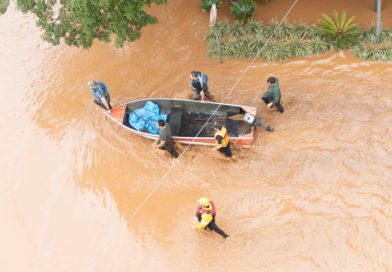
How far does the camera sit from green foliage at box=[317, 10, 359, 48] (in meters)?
11.9

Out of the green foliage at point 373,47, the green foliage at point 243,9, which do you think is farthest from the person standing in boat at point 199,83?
the green foliage at point 373,47

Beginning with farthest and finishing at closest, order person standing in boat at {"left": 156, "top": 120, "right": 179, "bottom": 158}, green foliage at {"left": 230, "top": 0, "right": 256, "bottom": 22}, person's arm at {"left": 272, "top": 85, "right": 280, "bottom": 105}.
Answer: green foliage at {"left": 230, "top": 0, "right": 256, "bottom": 22}, person's arm at {"left": 272, "top": 85, "right": 280, "bottom": 105}, person standing in boat at {"left": 156, "top": 120, "right": 179, "bottom": 158}

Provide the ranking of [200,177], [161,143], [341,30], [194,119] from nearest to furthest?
1. [161,143]
2. [200,177]
3. [194,119]
4. [341,30]

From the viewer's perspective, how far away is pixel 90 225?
33.3 feet

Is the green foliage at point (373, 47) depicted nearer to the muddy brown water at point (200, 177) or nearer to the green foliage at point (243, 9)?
the muddy brown water at point (200, 177)

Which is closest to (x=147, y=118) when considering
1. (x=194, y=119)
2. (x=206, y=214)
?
(x=194, y=119)

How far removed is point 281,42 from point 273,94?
328 cm

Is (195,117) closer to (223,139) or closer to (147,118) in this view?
(147,118)

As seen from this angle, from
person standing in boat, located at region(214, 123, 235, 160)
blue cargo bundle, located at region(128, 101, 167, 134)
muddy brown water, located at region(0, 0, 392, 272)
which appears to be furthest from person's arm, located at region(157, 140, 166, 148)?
person standing in boat, located at region(214, 123, 235, 160)

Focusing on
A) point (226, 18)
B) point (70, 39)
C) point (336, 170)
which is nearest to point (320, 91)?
point (336, 170)

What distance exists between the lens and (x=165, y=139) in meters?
9.73

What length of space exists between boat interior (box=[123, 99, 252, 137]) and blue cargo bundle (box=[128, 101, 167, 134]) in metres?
0.14

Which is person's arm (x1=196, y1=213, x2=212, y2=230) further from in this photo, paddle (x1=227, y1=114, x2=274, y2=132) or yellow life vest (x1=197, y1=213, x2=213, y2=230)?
paddle (x1=227, y1=114, x2=274, y2=132)

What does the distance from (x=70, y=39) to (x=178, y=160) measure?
4514mm
